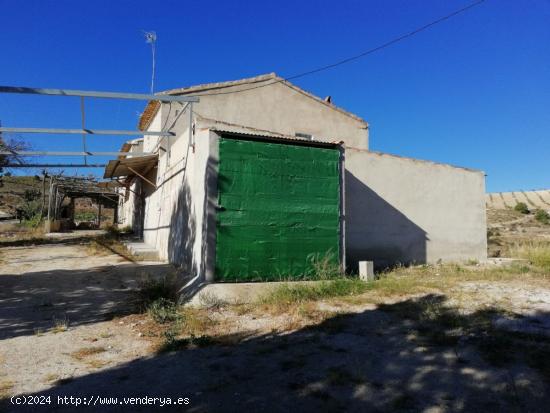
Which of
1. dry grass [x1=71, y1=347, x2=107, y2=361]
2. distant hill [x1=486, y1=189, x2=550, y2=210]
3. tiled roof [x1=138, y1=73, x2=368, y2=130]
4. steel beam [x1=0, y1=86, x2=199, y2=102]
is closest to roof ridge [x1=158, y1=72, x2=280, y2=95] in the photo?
tiled roof [x1=138, y1=73, x2=368, y2=130]

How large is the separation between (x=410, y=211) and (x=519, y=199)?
50.9 metres

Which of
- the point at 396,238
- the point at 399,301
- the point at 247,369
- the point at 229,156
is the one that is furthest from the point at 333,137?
the point at 247,369

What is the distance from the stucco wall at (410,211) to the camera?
1062 centimetres

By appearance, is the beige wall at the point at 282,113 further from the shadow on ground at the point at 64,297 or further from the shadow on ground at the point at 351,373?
the shadow on ground at the point at 351,373

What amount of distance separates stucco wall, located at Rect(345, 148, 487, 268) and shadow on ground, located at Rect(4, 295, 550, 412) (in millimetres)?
5763

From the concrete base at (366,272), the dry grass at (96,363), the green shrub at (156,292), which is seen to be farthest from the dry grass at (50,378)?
the concrete base at (366,272)

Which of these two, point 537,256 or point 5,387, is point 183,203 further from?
point 537,256

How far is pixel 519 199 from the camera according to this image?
53344 millimetres

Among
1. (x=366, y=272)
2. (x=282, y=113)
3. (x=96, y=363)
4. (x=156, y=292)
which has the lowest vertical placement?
(x=96, y=363)

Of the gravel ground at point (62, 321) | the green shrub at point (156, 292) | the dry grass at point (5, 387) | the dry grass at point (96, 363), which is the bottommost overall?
the dry grass at point (96, 363)

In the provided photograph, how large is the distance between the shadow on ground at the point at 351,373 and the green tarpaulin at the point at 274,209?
252 cm

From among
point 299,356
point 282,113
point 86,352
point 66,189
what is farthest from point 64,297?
point 66,189

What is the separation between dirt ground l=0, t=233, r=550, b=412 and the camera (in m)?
3.13

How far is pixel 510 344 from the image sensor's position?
4.12 metres
